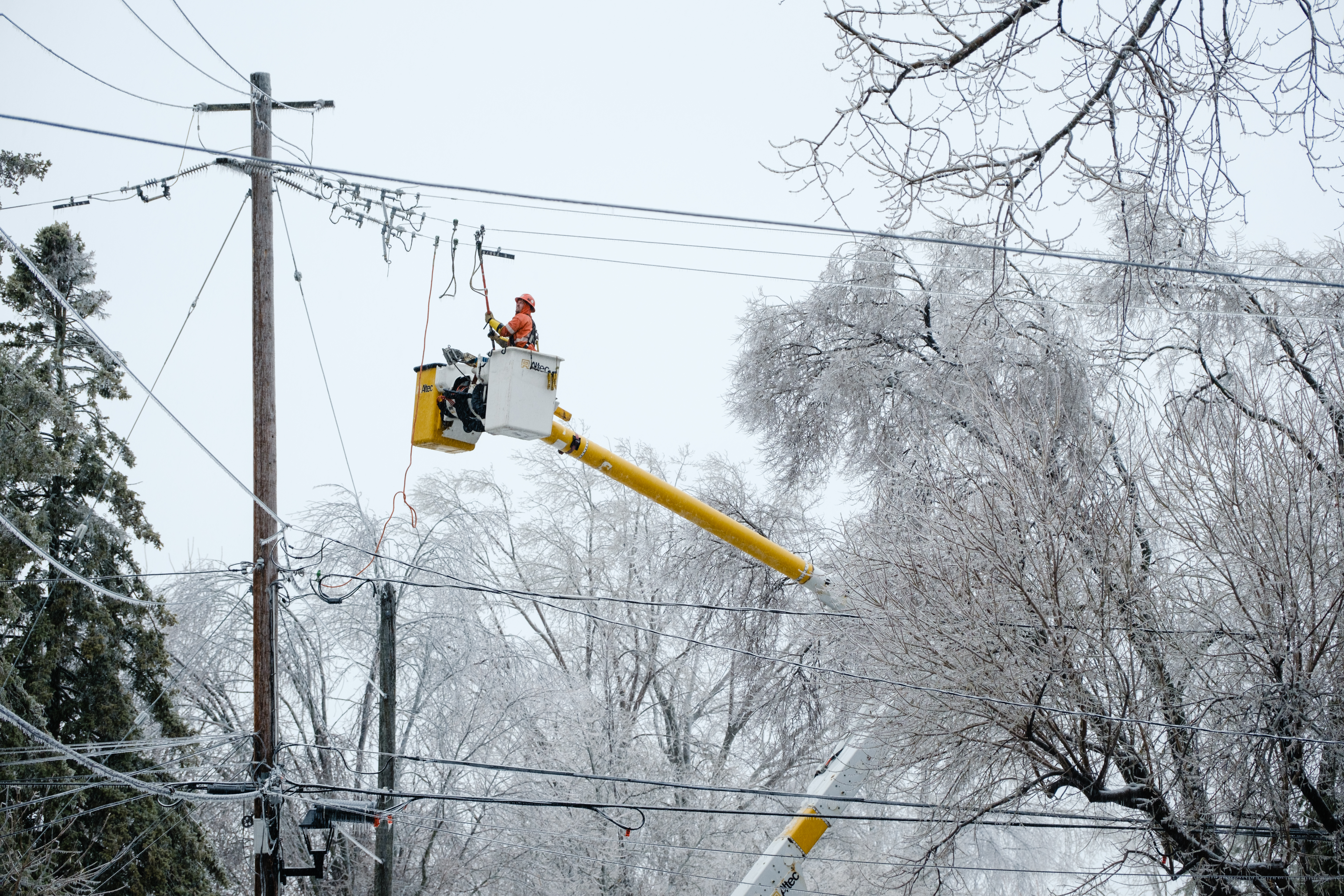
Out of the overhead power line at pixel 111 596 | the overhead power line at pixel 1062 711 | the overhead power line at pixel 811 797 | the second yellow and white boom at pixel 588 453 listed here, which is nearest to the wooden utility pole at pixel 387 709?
the overhead power line at pixel 811 797

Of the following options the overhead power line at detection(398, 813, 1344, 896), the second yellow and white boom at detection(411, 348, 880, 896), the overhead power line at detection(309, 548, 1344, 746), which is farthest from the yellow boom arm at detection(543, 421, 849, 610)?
the overhead power line at detection(398, 813, 1344, 896)

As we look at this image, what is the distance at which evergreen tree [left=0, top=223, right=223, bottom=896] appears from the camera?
16.3 meters

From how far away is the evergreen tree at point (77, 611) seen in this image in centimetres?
1633

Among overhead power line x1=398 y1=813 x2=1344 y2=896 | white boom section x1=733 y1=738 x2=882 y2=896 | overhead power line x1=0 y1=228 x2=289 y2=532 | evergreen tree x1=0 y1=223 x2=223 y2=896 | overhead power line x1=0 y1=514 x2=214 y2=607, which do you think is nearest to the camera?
overhead power line x1=0 y1=228 x2=289 y2=532

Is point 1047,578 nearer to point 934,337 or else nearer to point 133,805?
point 934,337

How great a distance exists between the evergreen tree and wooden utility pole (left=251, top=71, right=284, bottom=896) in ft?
20.6

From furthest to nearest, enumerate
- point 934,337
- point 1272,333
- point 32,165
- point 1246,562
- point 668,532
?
point 668,532
point 934,337
point 32,165
point 1272,333
point 1246,562

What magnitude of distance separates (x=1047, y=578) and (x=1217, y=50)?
6468 mm

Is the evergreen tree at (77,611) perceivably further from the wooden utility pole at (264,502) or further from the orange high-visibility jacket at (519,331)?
the orange high-visibility jacket at (519,331)

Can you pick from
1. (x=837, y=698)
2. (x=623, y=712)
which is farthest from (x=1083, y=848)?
(x=623, y=712)

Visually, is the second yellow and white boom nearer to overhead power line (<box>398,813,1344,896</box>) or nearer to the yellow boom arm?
the yellow boom arm

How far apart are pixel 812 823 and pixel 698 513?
4.38 metres

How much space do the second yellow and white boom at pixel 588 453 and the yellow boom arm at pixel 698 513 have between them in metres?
0.01

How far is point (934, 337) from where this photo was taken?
19.6 meters
